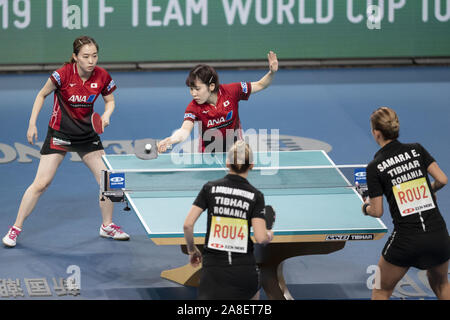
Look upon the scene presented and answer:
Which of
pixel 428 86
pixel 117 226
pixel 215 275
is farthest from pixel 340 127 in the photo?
pixel 215 275

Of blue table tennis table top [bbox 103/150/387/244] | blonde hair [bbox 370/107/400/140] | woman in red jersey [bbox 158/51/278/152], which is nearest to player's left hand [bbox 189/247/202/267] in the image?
blue table tennis table top [bbox 103/150/387/244]

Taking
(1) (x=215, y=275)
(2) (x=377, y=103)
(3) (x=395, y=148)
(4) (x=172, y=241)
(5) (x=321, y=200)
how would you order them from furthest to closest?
(2) (x=377, y=103)
(5) (x=321, y=200)
(4) (x=172, y=241)
(3) (x=395, y=148)
(1) (x=215, y=275)

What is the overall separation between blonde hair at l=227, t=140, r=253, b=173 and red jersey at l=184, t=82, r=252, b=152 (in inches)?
74.0

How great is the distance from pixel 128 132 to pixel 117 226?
371cm

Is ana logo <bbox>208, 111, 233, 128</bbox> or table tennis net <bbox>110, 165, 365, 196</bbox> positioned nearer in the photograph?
table tennis net <bbox>110, 165, 365, 196</bbox>

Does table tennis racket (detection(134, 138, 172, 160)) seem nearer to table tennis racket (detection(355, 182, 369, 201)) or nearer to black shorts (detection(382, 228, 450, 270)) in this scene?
table tennis racket (detection(355, 182, 369, 201))

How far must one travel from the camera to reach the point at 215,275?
448 centimetres

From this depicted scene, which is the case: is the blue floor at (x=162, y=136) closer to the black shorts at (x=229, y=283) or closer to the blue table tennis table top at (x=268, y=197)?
the blue table tennis table top at (x=268, y=197)

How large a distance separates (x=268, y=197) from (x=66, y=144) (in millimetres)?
1937

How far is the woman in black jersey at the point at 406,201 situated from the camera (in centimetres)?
476

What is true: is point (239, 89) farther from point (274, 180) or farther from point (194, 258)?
point (194, 258)

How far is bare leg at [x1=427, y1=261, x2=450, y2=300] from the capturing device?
16.0ft

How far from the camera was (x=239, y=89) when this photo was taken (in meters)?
6.66

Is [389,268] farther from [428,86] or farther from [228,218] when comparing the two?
[428,86]
